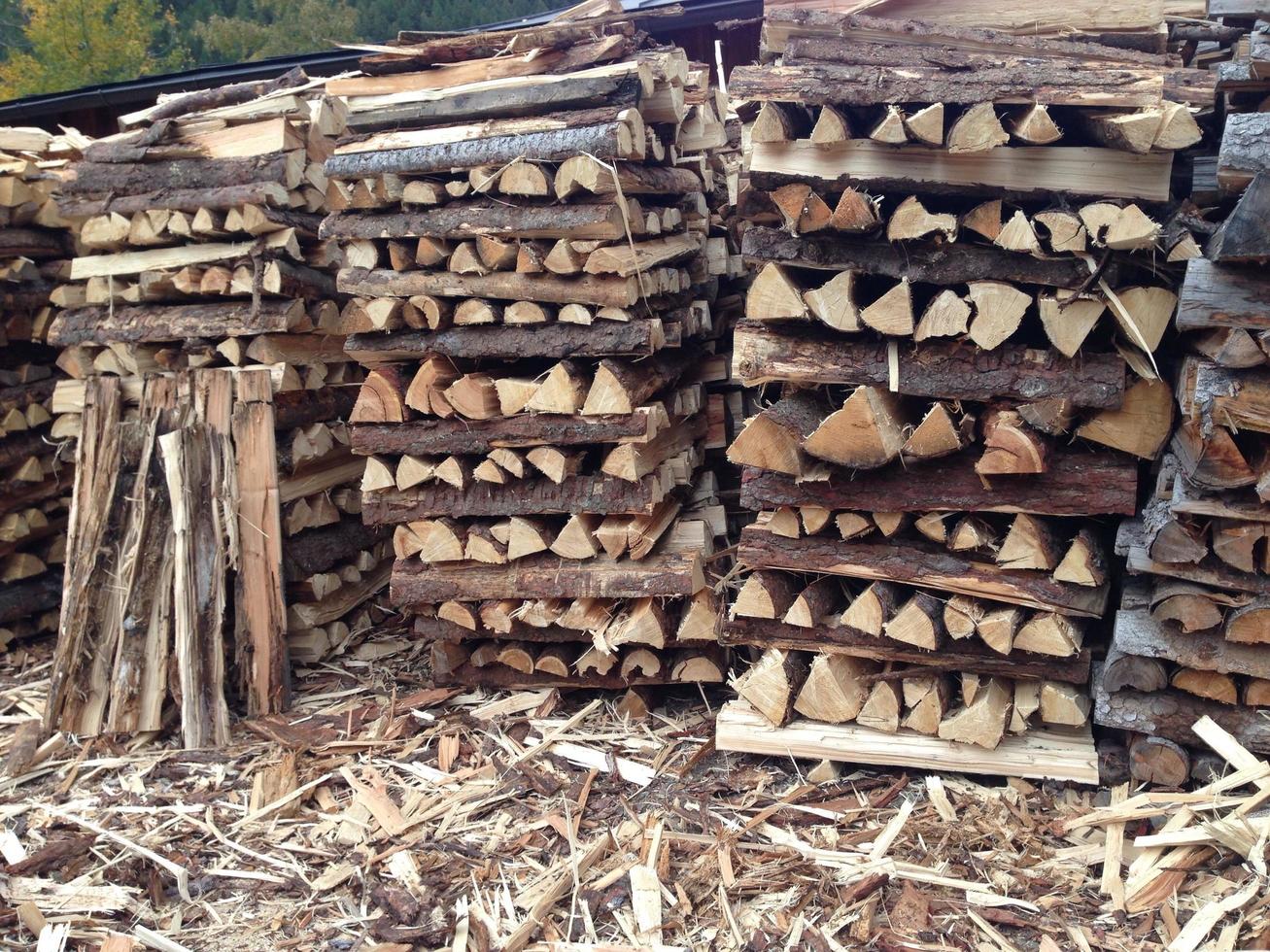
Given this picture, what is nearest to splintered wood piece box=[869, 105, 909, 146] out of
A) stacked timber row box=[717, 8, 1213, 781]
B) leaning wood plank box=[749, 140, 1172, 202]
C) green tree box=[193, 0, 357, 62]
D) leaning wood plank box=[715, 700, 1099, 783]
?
stacked timber row box=[717, 8, 1213, 781]

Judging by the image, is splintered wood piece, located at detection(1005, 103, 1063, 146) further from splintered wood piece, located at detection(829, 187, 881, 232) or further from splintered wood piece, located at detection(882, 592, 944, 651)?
splintered wood piece, located at detection(882, 592, 944, 651)

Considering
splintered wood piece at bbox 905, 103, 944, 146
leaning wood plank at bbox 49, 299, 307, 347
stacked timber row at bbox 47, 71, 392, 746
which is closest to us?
splintered wood piece at bbox 905, 103, 944, 146

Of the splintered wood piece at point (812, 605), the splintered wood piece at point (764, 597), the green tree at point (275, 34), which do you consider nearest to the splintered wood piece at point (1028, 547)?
the splintered wood piece at point (812, 605)

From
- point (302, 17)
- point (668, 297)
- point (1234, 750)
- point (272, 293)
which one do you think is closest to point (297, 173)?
point (272, 293)

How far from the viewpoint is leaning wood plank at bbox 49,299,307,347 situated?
→ 4562 millimetres

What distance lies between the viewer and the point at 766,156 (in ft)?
10.5

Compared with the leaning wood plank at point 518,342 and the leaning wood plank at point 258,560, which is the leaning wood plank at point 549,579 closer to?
the leaning wood plank at point 258,560

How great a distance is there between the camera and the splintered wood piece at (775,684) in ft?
11.8

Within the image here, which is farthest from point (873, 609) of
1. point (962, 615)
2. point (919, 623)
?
point (962, 615)

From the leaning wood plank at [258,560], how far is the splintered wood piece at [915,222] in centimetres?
272

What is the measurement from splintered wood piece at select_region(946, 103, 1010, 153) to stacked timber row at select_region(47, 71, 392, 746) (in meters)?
2.95

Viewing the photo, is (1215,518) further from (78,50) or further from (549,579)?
(78,50)

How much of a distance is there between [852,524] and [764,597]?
1.31 feet

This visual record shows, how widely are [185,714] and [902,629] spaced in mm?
2816
